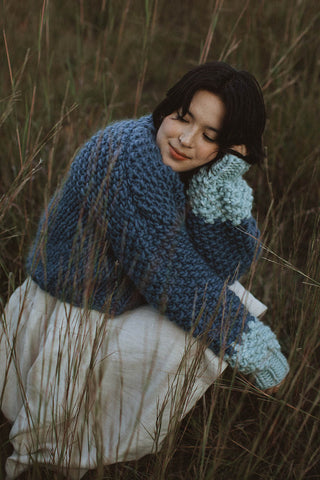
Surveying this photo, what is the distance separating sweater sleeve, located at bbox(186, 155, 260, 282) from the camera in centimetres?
105

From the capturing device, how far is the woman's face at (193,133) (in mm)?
1016

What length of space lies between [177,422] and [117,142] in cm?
58

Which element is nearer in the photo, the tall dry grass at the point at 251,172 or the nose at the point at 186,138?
the nose at the point at 186,138

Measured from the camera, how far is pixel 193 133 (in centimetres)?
102

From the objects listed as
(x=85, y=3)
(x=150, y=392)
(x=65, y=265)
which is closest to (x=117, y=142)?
(x=65, y=265)

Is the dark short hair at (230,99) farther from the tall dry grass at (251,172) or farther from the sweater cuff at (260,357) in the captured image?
the sweater cuff at (260,357)

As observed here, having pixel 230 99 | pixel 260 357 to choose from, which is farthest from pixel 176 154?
pixel 260 357

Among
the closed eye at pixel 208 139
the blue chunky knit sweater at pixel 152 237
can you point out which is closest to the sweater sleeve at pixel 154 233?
the blue chunky knit sweater at pixel 152 237

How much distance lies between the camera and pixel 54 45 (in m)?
2.47

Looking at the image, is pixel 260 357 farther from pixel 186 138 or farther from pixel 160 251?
pixel 186 138

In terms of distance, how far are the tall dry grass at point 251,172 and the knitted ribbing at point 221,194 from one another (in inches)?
4.0

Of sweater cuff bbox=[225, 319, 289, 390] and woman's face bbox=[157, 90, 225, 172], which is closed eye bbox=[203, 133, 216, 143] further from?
sweater cuff bbox=[225, 319, 289, 390]

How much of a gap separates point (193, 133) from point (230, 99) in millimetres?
107

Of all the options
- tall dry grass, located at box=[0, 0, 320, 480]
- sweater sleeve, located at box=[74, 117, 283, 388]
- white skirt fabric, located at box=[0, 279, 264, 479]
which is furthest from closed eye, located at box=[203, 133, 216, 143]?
white skirt fabric, located at box=[0, 279, 264, 479]
